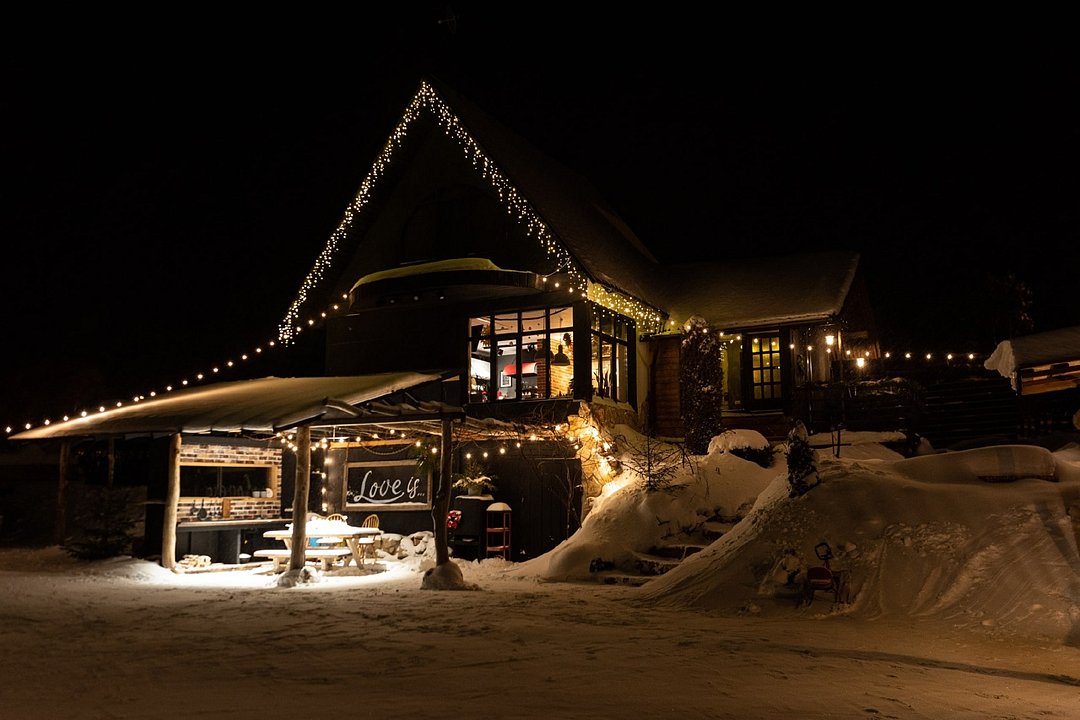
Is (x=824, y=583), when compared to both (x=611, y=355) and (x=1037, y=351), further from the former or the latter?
(x=611, y=355)

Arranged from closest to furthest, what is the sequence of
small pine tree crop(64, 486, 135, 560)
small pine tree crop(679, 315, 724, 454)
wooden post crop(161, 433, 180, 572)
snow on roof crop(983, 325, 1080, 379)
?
snow on roof crop(983, 325, 1080, 379)
wooden post crop(161, 433, 180, 572)
small pine tree crop(64, 486, 135, 560)
small pine tree crop(679, 315, 724, 454)

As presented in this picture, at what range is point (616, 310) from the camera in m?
18.0

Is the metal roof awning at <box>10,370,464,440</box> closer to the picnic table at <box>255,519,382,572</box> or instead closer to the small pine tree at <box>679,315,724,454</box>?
the picnic table at <box>255,519,382,572</box>

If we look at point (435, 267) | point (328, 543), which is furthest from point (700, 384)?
point (328, 543)

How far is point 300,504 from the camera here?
13.2 m

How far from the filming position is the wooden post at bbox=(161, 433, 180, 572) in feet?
46.9

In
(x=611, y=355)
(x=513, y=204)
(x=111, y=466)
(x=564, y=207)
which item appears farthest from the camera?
(x=111, y=466)

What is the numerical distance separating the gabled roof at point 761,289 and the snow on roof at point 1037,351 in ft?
26.9

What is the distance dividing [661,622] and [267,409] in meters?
7.66

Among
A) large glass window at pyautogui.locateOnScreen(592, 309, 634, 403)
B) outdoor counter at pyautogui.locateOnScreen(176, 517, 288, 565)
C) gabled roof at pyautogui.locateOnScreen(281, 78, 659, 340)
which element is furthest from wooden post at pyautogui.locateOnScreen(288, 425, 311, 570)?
gabled roof at pyautogui.locateOnScreen(281, 78, 659, 340)

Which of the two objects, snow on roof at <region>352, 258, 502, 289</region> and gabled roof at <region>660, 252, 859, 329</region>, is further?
gabled roof at <region>660, 252, 859, 329</region>

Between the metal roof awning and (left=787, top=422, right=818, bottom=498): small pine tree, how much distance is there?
4.78 metres

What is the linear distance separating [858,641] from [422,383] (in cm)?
1022

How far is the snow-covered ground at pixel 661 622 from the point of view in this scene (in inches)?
216
